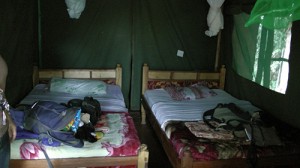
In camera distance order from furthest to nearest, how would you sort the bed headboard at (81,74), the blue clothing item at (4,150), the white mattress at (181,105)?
1. the bed headboard at (81,74)
2. the white mattress at (181,105)
3. the blue clothing item at (4,150)

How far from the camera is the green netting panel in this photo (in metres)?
1.53

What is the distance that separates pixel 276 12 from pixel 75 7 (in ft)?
8.45

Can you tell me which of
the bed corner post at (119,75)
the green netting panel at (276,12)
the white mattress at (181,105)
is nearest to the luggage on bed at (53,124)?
the white mattress at (181,105)

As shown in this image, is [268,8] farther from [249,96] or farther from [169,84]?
[169,84]

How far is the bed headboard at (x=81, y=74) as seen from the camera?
3.55 m

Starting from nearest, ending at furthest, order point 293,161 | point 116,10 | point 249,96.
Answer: point 293,161
point 249,96
point 116,10

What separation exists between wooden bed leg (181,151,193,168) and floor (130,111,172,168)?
76 centimetres

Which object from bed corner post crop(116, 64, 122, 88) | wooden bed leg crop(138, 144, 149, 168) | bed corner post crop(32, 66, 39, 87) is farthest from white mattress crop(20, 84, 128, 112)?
wooden bed leg crop(138, 144, 149, 168)

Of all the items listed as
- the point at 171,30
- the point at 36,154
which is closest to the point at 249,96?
the point at 171,30

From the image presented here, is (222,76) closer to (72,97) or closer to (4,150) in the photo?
(72,97)

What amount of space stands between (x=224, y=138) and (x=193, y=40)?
2027mm

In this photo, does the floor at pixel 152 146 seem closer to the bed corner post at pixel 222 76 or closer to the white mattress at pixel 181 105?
the white mattress at pixel 181 105

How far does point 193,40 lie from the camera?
12.9ft

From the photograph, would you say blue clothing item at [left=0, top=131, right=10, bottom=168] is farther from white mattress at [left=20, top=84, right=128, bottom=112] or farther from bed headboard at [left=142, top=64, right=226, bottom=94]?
bed headboard at [left=142, top=64, right=226, bottom=94]
